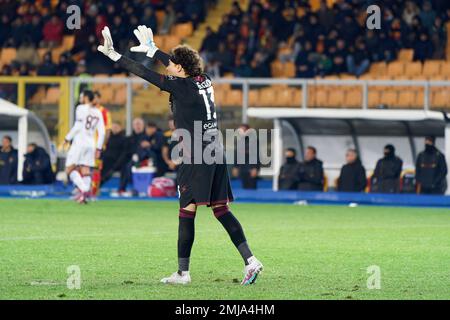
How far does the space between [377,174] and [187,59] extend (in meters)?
13.8

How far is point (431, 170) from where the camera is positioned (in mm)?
24016

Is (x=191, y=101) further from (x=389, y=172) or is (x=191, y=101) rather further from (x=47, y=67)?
(x=47, y=67)

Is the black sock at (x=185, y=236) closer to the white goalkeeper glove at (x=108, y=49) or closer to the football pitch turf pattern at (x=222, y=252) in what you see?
the football pitch turf pattern at (x=222, y=252)

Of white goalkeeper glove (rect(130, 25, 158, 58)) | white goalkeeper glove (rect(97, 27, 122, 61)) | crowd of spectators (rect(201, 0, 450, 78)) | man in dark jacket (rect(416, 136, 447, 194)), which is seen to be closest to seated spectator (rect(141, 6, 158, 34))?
crowd of spectators (rect(201, 0, 450, 78))

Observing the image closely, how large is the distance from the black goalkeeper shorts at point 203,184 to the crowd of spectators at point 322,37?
18.5m

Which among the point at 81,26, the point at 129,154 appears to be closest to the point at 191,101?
the point at 129,154

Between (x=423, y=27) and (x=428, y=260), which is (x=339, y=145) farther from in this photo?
(x=428, y=260)

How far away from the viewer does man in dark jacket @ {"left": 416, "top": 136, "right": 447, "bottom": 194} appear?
23.9 meters

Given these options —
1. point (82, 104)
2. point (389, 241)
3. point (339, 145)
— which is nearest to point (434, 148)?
point (339, 145)

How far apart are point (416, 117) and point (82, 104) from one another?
6.73m

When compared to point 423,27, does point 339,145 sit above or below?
below
